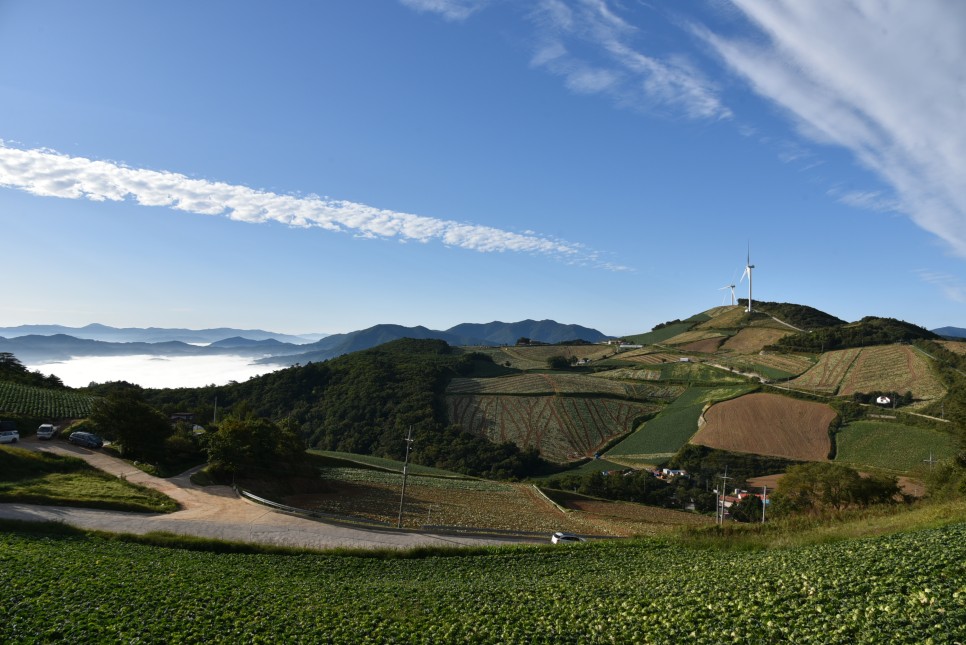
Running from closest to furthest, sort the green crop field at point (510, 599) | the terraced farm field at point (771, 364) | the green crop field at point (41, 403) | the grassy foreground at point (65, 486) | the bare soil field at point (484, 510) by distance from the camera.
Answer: the green crop field at point (510, 599) < the grassy foreground at point (65, 486) < the bare soil field at point (484, 510) < the green crop field at point (41, 403) < the terraced farm field at point (771, 364)

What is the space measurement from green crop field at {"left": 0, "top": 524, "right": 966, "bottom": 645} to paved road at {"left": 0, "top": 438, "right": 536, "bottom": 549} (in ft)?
20.5

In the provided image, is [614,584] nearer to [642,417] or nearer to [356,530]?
[356,530]

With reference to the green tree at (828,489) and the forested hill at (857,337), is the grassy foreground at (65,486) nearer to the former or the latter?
the green tree at (828,489)

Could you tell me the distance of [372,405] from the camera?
9362 cm

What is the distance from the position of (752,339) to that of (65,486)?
131m

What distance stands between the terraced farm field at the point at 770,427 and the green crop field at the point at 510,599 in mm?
49952

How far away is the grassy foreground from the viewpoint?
28.5 metres

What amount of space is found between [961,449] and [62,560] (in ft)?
148

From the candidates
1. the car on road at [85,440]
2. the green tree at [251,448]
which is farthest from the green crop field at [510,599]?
the car on road at [85,440]

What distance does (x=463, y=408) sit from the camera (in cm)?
9075

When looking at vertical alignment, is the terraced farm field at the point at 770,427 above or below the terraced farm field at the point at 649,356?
below

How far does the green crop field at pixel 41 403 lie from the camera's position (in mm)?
49562

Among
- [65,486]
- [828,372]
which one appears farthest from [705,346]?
[65,486]

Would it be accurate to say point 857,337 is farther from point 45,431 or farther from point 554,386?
point 45,431
